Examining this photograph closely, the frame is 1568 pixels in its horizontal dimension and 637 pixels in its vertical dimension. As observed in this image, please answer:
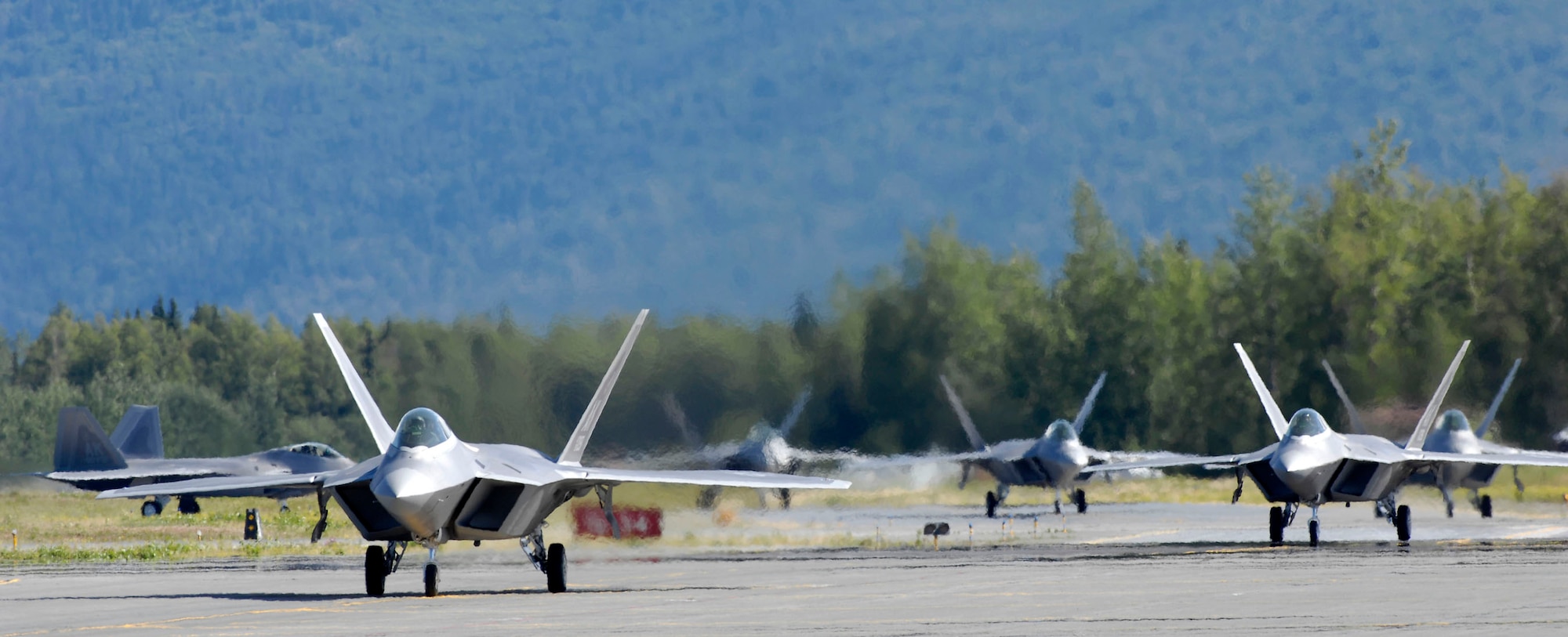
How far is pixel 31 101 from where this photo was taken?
11106cm

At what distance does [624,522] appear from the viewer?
31.4 metres

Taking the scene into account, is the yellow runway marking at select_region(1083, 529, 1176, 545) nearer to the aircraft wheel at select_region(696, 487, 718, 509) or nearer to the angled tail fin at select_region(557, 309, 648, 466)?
the aircraft wheel at select_region(696, 487, 718, 509)

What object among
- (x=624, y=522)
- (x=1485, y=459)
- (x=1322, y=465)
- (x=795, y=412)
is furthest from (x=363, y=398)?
(x=795, y=412)

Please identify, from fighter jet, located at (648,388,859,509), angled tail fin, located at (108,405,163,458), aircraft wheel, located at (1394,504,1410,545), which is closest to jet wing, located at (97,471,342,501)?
fighter jet, located at (648,388,859,509)

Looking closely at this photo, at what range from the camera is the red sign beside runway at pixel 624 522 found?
29.9 meters

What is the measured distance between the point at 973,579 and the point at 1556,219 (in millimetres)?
40821

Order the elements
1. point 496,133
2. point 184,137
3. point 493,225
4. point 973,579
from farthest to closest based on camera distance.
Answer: point 184,137 → point 496,133 → point 493,225 → point 973,579

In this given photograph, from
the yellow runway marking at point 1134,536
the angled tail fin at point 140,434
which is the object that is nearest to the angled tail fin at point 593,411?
the yellow runway marking at point 1134,536

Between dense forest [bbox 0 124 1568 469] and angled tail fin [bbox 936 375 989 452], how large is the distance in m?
0.51

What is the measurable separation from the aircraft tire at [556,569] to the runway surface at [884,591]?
0.25 m

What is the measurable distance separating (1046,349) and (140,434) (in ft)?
88.3

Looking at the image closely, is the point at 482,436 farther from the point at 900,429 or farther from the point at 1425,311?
the point at 1425,311

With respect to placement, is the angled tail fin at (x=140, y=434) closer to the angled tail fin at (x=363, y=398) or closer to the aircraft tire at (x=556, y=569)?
the angled tail fin at (x=363, y=398)

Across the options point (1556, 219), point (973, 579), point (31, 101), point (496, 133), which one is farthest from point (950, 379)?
point (31, 101)
